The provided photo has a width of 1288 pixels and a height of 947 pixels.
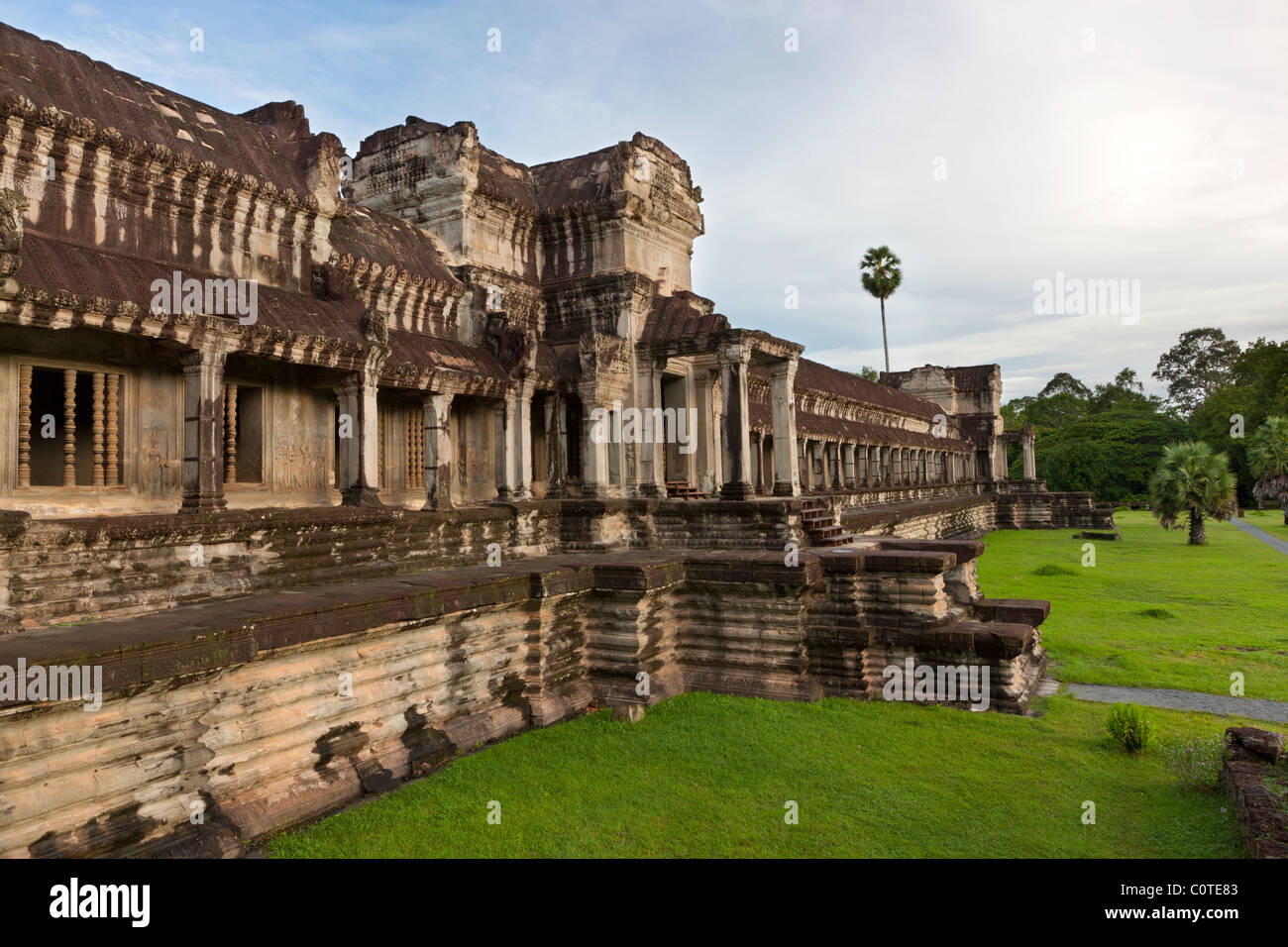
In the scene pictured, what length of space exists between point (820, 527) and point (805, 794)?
17.9 feet

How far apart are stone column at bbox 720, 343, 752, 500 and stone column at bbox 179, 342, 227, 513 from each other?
7.47 m

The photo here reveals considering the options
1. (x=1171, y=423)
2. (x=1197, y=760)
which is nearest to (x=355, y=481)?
(x=1197, y=760)

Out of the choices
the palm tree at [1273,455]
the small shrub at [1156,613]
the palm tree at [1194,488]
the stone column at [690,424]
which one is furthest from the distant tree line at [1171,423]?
the stone column at [690,424]

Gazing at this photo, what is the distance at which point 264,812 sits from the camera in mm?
5863

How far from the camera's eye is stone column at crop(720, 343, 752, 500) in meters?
12.6

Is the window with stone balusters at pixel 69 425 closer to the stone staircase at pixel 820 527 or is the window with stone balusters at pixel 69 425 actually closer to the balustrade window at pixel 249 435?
the balustrade window at pixel 249 435

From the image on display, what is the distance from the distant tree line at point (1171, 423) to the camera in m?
52.2

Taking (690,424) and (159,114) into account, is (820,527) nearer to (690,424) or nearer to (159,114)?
(690,424)

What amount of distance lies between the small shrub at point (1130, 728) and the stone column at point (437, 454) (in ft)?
24.6

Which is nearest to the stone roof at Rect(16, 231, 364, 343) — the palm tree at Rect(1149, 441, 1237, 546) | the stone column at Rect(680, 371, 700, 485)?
the stone column at Rect(680, 371, 700, 485)

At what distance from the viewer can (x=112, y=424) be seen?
7.59 meters

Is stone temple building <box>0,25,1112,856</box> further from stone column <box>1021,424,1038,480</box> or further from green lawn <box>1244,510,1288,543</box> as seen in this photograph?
stone column <box>1021,424,1038,480</box>

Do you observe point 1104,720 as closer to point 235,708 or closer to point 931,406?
point 235,708
